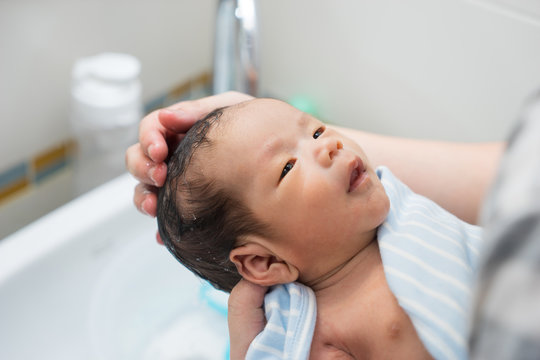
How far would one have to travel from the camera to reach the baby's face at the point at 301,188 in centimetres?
61

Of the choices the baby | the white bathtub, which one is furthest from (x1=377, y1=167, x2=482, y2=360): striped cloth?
the white bathtub

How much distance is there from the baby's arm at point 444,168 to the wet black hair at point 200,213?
0.90 ft

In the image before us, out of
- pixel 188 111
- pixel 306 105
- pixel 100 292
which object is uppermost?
pixel 188 111

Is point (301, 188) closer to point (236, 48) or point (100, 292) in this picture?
point (236, 48)

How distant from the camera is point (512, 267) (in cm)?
26

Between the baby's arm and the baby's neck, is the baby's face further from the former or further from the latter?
the baby's arm

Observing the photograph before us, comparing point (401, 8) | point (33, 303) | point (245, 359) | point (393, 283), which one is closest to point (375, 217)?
point (393, 283)

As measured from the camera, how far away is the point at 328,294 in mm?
645

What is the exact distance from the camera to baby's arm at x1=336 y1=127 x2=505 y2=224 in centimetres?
79

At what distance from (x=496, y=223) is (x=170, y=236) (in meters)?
0.44

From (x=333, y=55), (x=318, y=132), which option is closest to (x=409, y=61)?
(x=333, y=55)

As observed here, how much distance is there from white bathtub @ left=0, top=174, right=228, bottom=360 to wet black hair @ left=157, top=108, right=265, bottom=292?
308mm

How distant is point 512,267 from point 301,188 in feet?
1.16

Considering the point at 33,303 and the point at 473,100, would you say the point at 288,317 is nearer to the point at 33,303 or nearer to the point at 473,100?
the point at 33,303
